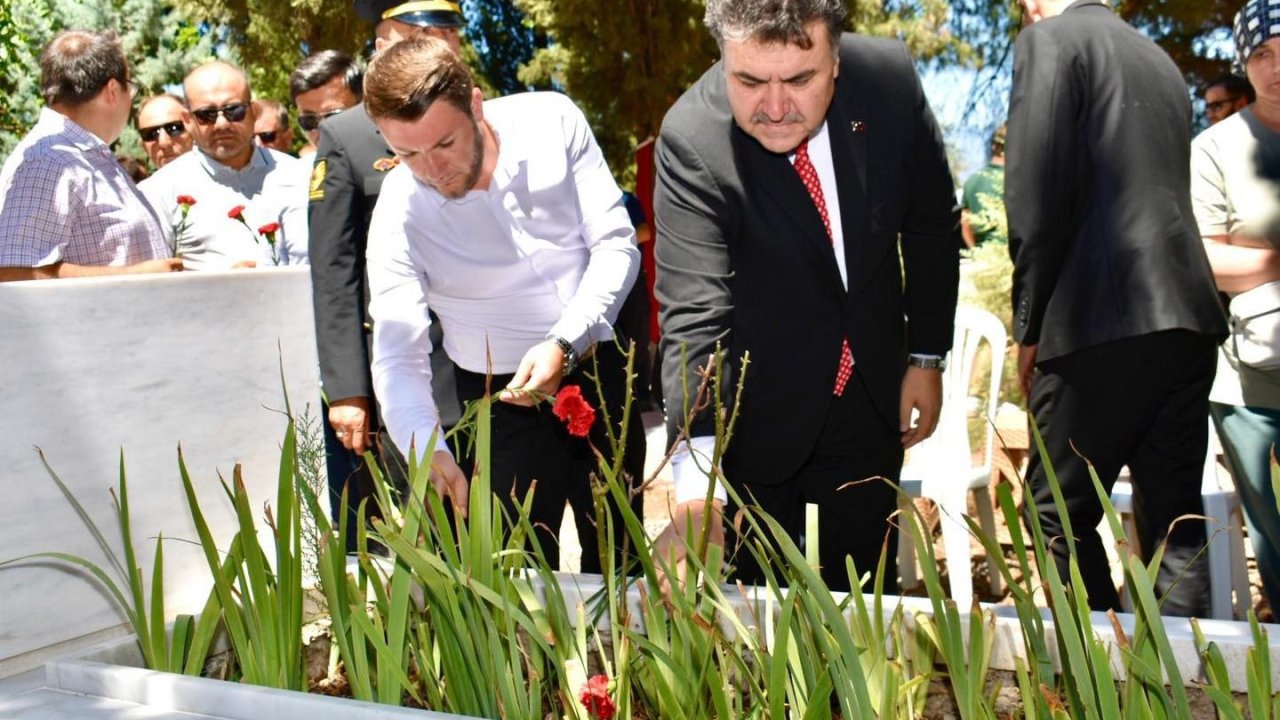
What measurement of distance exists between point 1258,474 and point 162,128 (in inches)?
165

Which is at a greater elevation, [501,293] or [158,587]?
[501,293]

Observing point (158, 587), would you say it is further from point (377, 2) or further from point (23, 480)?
point (377, 2)

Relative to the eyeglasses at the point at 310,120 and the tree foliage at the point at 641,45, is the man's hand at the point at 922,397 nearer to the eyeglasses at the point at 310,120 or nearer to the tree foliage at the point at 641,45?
the eyeglasses at the point at 310,120

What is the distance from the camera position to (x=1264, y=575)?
2855 mm

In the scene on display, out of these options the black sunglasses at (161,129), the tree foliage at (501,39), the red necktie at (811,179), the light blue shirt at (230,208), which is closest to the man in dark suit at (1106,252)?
the red necktie at (811,179)

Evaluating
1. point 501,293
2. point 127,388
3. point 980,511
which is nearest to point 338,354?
point 501,293

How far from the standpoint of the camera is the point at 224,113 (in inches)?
181

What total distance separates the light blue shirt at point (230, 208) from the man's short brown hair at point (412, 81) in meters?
1.78

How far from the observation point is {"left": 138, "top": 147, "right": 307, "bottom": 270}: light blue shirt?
4.34 metres

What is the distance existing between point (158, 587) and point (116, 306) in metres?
0.47

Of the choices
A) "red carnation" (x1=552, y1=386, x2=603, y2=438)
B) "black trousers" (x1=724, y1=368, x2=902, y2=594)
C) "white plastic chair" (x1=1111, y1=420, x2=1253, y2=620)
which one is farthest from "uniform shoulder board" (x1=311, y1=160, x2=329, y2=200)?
"white plastic chair" (x1=1111, y1=420, x2=1253, y2=620)

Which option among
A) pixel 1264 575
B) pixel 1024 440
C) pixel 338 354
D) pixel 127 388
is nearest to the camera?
pixel 127 388

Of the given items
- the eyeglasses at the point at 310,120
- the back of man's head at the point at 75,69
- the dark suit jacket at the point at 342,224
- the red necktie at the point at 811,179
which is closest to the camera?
the red necktie at the point at 811,179

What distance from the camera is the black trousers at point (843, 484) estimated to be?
270 cm
